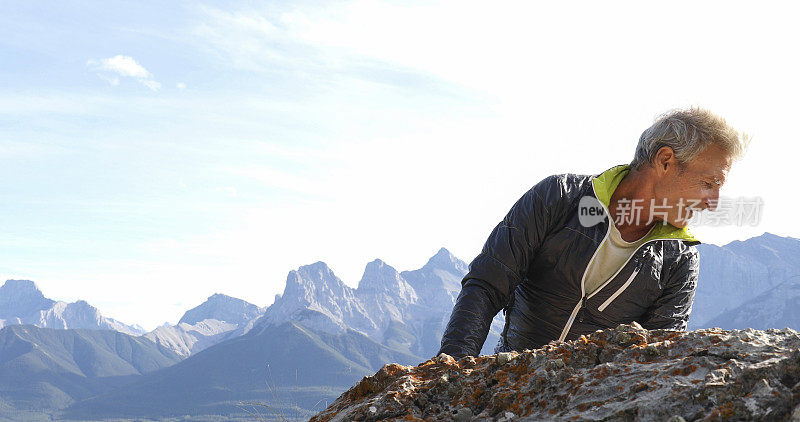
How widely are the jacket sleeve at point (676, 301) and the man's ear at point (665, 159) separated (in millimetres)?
655

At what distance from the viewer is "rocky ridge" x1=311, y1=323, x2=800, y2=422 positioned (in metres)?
2.16

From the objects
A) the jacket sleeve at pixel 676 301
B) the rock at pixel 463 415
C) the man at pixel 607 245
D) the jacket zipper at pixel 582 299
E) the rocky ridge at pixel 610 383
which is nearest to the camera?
the rocky ridge at pixel 610 383

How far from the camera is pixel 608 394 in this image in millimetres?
2371

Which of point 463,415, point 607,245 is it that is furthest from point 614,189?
point 463,415

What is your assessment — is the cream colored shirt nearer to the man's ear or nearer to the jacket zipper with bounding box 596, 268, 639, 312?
the jacket zipper with bounding box 596, 268, 639, 312

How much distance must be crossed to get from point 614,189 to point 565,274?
60 cm

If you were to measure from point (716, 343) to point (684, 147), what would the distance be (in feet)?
4.85

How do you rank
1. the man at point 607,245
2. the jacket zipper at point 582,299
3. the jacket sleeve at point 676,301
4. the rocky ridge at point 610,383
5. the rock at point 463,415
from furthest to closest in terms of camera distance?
the jacket sleeve at point 676,301 < the jacket zipper at point 582,299 < the man at point 607,245 < the rock at point 463,415 < the rocky ridge at point 610,383

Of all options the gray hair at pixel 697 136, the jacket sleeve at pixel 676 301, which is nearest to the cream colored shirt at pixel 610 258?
the jacket sleeve at pixel 676 301

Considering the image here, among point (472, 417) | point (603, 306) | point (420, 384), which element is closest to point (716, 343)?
point (472, 417)

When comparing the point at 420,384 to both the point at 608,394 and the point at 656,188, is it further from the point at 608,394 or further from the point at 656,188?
the point at 656,188

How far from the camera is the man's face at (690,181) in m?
3.70

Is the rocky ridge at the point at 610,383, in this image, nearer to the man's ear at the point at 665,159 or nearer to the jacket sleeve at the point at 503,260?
the jacket sleeve at the point at 503,260

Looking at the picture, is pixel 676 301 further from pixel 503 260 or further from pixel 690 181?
pixel 503 260
